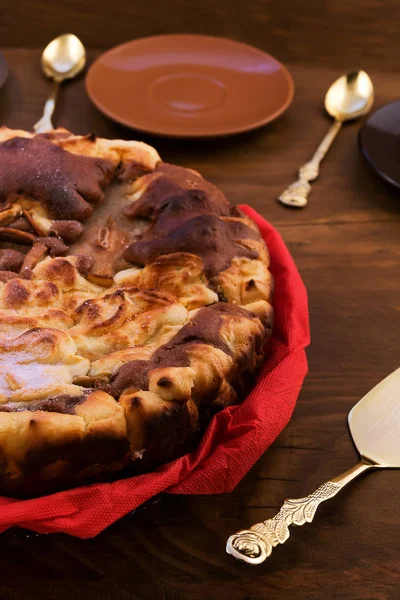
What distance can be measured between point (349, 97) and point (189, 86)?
47cm

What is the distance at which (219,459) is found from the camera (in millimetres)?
1010

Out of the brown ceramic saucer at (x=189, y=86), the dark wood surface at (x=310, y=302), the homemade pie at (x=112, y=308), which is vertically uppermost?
the homemade pie at (x=112, y=308)

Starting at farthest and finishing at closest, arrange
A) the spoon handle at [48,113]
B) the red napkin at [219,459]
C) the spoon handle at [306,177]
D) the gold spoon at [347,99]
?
the gold spoon at [347,99] < the spoon handle at [48,113] < the spoon handle at [306,177] < the red napkin at [219,459]

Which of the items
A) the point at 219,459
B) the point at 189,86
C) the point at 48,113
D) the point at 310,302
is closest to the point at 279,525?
the point at 219,459

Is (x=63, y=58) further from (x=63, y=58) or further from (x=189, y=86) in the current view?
Result: (x=189, y=86)

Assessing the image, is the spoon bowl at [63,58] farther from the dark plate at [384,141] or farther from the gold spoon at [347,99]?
the dark plate at [384,141]

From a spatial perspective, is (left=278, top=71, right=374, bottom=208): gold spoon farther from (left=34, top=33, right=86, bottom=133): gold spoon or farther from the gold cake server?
the gold cake server

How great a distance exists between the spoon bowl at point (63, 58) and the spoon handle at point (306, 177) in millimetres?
768

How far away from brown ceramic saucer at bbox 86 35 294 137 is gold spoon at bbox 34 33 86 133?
0.30 feet

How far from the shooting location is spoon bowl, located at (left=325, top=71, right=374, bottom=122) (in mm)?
2076

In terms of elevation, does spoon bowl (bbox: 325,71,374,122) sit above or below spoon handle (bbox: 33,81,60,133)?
above

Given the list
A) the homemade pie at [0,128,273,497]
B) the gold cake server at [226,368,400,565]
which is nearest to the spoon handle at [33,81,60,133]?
Answer: the homemade pie at [0,128,273,497]

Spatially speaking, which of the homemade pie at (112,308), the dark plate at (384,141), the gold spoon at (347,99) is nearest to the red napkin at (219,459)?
the homemade pie at (112,308)

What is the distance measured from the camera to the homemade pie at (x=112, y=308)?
90 cm
